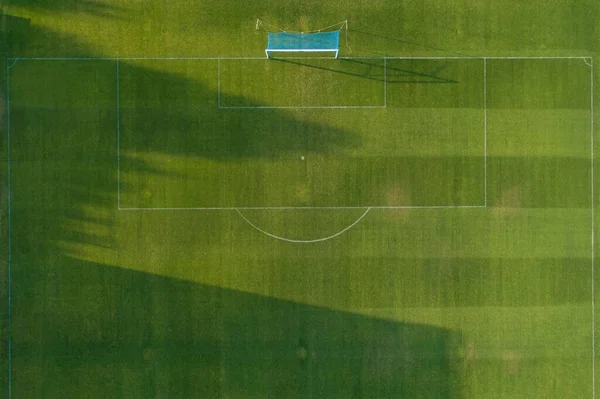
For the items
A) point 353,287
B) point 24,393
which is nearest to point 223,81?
point 353,287

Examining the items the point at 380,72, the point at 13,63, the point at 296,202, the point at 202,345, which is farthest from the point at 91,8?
the point at 202,345

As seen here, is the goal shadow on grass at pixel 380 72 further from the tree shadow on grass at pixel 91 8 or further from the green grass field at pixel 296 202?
the tree shadow on grass at pixel 91 8

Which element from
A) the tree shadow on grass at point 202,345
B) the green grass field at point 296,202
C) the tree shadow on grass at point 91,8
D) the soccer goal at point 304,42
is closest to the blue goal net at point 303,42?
the soccer goal at point 304,42

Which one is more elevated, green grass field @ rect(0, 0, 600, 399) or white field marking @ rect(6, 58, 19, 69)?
white field marking @ rect(6, 58, 19, 69)

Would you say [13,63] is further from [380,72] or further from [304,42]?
[380,72]

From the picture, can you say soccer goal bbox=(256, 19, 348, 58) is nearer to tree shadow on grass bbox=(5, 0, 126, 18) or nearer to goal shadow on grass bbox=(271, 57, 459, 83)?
goal shadow on grass bbox=(271, 57, 459, 83)

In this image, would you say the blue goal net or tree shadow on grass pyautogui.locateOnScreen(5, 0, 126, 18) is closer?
the blue goal net

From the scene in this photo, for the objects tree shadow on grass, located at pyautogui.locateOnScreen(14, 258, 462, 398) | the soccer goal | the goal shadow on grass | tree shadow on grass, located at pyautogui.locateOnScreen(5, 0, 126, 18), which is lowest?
tree shadow on grass, located at pyautogui.locateOnScreen(14, 258, 462, 398)

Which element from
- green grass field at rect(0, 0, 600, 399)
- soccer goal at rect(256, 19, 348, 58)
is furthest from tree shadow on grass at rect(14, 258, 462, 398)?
soccer goal at rect(256, 19, 348, 58)

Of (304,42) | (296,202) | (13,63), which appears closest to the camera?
(304,42)
